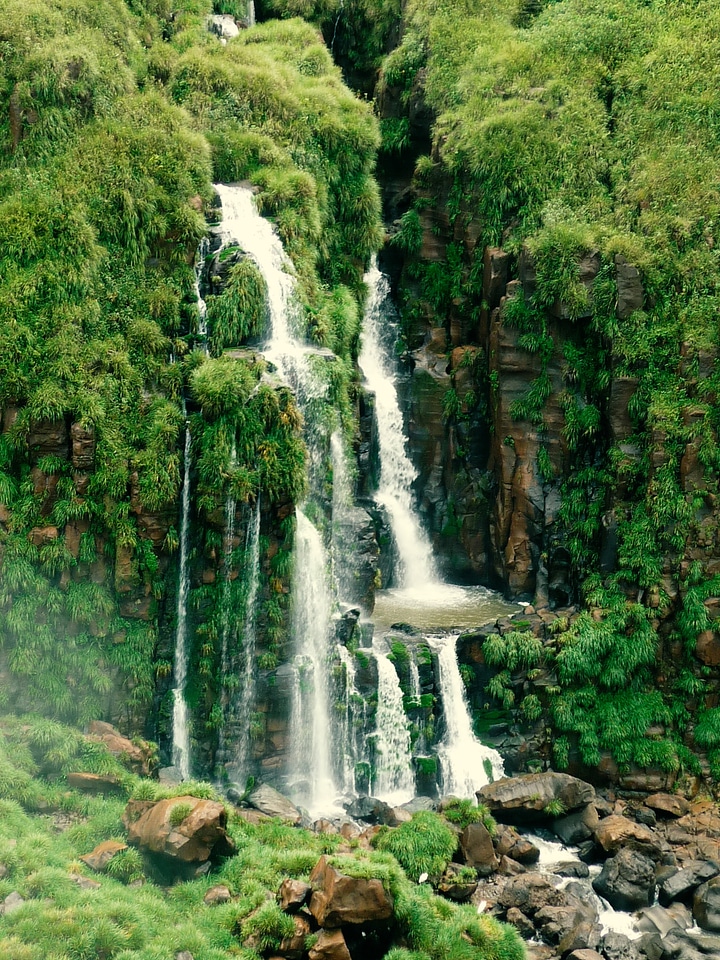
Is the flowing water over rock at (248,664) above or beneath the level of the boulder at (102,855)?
above

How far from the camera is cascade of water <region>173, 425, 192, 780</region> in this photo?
1817 cm

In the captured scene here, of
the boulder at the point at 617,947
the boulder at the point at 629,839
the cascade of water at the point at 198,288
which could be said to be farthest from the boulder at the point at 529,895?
the cascade of water at the point at 198,288

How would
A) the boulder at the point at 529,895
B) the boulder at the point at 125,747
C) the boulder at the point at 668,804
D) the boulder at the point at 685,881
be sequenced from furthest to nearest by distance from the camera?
1. the boulder at the point at 668,804
2. the boulder at the point at 125,747
3. the boulder at the point at 685,881
4. the boulder at the point at 529,895

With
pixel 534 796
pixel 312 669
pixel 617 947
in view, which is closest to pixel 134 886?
pixel 312 669

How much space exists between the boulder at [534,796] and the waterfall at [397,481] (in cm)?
793

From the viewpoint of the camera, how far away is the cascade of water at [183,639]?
59.6 ft

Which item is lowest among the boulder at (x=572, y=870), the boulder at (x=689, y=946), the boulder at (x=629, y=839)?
the boulder at (x=689, y=946)

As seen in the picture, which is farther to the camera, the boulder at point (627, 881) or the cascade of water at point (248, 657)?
the cascade of water at point (248, 657)

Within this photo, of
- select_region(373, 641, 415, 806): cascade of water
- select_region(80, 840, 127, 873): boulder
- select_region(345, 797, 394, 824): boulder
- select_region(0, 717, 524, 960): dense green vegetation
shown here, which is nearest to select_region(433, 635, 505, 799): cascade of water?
select_region(373, 641, 415, 806): cascade of water

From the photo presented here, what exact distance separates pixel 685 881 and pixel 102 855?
10258 mm

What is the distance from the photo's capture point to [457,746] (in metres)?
20.6

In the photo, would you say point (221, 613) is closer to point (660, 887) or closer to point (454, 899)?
point (454, 899)

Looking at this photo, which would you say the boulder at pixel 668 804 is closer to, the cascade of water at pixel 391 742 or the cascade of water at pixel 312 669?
the cascade of water at pixel 391 742

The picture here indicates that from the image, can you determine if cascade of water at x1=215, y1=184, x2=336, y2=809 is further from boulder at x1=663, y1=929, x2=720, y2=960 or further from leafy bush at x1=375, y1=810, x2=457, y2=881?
boulder at x1=663, y1=929, x2=720, y2=960
